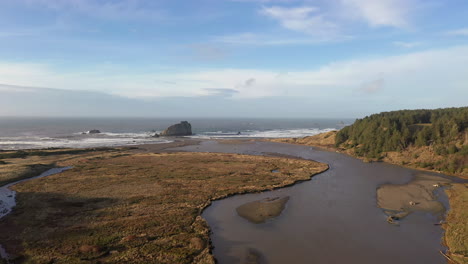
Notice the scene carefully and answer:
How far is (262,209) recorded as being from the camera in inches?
1230

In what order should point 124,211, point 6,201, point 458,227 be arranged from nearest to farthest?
point 458,227
point 124,211
point 6,201

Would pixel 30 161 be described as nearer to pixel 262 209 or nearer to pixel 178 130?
pixel 262 209

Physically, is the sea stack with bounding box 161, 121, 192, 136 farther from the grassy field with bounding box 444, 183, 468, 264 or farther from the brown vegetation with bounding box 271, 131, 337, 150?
the grassy field with bounding box 444, 183, 468, 264

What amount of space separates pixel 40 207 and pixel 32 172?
2326cm

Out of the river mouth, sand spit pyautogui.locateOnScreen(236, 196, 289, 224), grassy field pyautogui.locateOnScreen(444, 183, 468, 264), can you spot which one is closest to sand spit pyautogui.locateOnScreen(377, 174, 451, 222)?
the river mouth

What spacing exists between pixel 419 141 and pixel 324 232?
166 feet

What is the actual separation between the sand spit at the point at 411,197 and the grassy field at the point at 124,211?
13534 mm

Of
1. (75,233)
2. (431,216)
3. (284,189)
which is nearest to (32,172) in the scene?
(75,233)

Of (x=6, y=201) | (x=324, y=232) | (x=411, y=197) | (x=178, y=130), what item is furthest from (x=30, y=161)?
(x=178, y=130)

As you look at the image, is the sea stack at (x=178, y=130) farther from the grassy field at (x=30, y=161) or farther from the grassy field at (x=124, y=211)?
the grassy field at (x=124, y=211)

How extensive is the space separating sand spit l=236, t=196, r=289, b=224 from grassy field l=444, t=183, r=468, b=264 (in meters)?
16.0

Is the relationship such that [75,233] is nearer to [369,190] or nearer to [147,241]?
[147,241]

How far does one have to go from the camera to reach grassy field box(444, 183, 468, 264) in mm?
20781

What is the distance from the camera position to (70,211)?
2852 centimetres
